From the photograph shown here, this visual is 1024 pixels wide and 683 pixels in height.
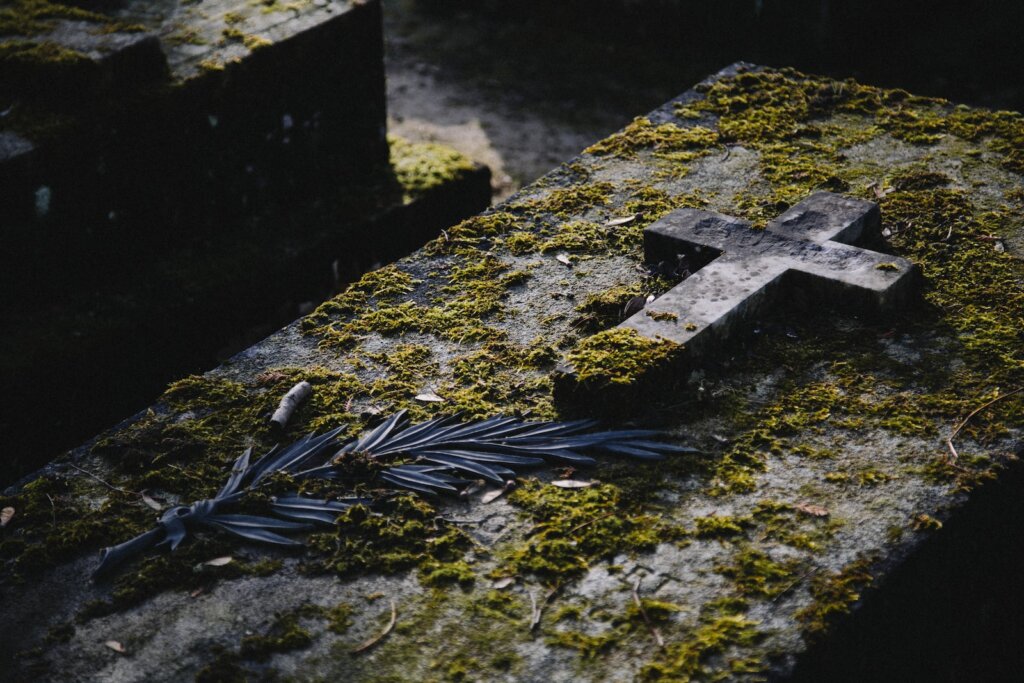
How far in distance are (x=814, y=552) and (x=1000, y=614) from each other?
0.92m

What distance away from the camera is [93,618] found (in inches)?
78.3

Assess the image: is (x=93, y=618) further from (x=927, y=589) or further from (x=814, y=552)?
(x=927, y=589)

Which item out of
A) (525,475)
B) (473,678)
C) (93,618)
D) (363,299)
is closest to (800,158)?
(363,299)

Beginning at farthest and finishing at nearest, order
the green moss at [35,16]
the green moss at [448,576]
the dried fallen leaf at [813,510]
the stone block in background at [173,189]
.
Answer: the green moss at [35,16] < the stone block in background at [173,189] < the dried fallen leaf at [813,510] < the green moss at [448,576]

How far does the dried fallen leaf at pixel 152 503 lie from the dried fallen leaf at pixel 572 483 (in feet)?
2.73

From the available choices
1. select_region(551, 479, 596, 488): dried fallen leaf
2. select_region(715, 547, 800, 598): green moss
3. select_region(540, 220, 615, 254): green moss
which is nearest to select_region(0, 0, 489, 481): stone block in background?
select_region(540, 220, 615, 254): green moss

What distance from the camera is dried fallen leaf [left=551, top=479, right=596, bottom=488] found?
225 centimetres

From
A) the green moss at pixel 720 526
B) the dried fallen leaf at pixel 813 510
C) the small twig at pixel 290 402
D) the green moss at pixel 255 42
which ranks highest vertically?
the green moss at pixel 255 42

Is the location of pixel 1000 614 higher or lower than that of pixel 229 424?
lower

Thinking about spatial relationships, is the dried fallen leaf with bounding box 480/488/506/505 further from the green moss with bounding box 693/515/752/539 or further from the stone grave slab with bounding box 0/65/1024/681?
the green moss with bounding box 693/515/752/539

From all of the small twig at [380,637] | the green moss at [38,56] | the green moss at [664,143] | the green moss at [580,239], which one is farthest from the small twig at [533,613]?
the green moss at [38,56]

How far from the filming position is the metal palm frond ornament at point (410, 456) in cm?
216

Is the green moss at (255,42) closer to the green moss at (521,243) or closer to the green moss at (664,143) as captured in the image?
the green moss at (664,143)

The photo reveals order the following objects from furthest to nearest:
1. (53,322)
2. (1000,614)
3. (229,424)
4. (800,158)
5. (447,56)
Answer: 1. (447,56)
2. (53,322)
3. (800,158)
4. (1000,614)
5. (229,424)
